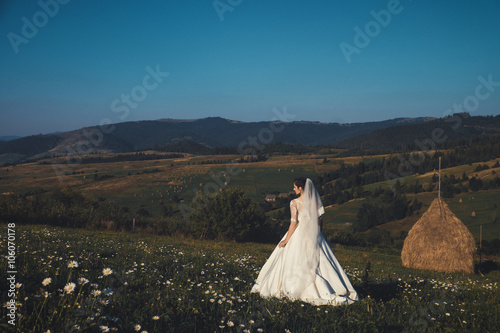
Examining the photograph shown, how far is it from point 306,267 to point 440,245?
16647 mm

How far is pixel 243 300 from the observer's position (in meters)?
6.19

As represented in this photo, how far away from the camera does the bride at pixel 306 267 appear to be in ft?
22.9

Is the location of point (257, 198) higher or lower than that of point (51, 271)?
lower

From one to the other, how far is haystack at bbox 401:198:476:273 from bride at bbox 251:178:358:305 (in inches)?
622

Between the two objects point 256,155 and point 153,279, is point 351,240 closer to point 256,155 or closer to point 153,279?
point 153,279

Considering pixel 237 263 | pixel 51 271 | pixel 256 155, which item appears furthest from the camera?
pixel 256 155

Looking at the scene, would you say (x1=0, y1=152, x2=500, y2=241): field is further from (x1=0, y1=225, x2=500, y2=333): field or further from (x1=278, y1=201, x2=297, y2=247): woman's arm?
(x1=278, y1=201, x2=297, y2=247): woman's arm

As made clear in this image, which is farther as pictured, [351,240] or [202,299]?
[351,240]

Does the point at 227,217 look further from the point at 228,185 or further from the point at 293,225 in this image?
the point at 228,185

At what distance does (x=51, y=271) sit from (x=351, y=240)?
119ft

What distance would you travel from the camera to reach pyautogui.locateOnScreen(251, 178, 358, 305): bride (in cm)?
699

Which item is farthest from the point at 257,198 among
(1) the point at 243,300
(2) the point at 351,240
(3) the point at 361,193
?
(1) the point at 243,300

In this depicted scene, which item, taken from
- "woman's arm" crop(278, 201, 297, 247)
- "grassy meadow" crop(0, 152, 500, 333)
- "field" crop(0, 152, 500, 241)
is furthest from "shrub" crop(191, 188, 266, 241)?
"field" crop(0, 152, 500, 241)

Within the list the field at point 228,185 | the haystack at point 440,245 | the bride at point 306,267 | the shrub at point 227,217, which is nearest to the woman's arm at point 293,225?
the bride at point 306,267
